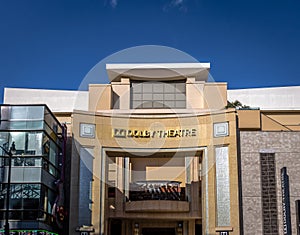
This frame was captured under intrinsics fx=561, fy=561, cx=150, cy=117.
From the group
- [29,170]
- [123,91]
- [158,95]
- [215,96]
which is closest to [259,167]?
[215,96]

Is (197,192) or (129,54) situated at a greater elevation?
(129,54)

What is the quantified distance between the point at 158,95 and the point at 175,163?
20.9 ft

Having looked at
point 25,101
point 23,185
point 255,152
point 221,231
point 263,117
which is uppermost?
point 25,101

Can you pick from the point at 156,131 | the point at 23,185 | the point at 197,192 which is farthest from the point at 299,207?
the point at 23,185

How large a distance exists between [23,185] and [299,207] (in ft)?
62.3

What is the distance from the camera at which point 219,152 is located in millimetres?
41312

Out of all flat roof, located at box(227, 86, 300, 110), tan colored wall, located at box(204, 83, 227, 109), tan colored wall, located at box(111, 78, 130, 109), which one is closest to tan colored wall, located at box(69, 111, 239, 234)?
tan colored wall, located at box(204, 83, 227, 109)

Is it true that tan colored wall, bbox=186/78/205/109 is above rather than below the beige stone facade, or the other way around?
above

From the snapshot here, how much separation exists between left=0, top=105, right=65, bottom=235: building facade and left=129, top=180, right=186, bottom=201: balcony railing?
8262mm

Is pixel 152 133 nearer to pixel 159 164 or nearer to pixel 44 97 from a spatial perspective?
pixel 159 164

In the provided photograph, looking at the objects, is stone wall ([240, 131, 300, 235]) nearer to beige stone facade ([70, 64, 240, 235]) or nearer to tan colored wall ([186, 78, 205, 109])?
beige stone facade ([70, 64, 240, 235])

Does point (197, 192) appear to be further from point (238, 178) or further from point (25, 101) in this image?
point (25, 101)

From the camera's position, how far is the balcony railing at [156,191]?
44844 millimetres

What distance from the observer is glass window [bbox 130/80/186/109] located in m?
49.5
